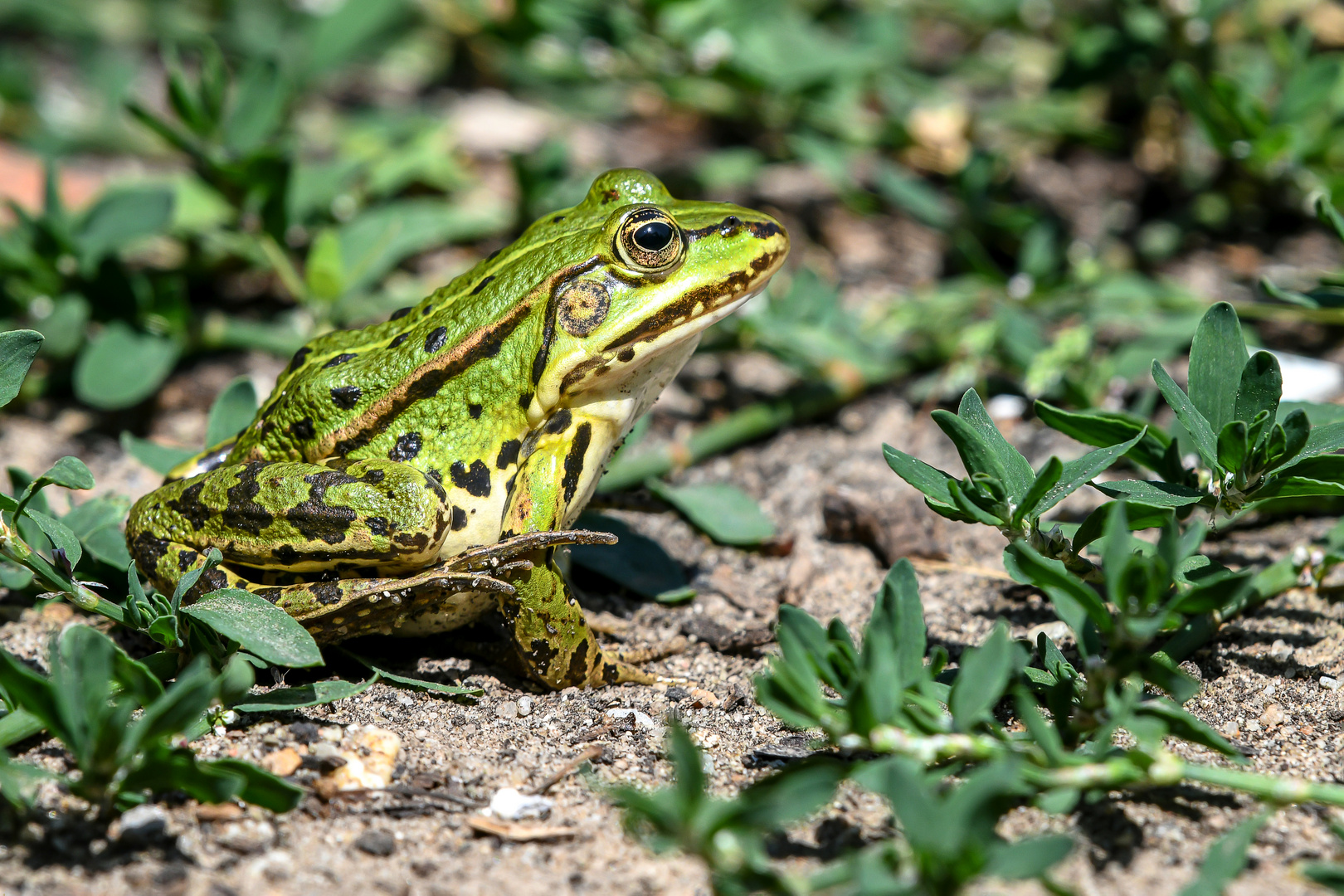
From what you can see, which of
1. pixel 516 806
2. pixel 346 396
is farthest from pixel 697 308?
pixel 516 806

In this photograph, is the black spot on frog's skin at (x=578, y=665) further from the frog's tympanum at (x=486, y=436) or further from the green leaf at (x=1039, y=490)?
the green leaf at (x=1039, y=490)

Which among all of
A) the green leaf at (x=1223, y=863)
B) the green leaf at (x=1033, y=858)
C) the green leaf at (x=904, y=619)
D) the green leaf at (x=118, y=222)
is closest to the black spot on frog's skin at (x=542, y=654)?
the green leaf at (x=904, y=619)

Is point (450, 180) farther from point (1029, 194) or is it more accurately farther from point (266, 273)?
point (1029, 194)

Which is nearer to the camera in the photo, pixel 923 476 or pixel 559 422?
pixel 923 476

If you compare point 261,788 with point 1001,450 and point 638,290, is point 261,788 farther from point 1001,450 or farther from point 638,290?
point 1001,450

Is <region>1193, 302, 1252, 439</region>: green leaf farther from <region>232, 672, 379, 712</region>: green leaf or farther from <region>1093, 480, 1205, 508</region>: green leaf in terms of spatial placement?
<region>232, 672, 379, 712</region>: green leaf

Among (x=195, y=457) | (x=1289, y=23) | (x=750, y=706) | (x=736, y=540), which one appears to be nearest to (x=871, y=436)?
(x=736, y=540)
